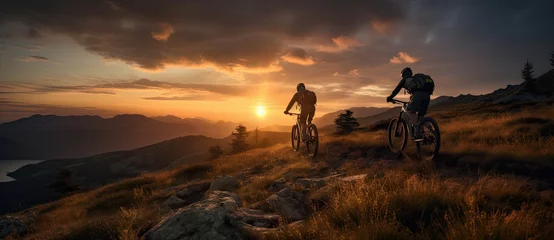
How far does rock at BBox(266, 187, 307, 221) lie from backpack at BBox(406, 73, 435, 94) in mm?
5606

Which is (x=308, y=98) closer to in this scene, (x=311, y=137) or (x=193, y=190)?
(x=311, y=137)

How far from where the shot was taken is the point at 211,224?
5328 millimetres

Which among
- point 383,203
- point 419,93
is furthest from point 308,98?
point 383,203

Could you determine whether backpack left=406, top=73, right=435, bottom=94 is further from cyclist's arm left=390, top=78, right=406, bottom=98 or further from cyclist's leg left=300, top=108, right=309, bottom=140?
cyclist's leg left=300, top=108, right=309, bottom=140

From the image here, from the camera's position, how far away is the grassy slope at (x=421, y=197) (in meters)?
3.97

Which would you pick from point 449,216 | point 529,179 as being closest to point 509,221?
point 449,216

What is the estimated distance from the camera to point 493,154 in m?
9.29

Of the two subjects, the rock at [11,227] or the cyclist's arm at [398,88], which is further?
the rock at [11,227]

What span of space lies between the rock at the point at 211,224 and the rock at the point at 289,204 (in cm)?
36

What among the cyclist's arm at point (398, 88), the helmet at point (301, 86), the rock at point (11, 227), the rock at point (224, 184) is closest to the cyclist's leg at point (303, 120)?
the helmet at point (301, 86)

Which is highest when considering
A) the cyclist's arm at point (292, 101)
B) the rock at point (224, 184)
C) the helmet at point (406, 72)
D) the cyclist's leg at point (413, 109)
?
the helmet at point (406, 72)

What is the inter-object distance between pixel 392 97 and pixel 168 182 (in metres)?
12.4

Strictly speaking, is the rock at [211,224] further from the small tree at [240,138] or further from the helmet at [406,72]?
the small tree at [240,138]

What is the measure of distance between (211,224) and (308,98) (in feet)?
35.3
